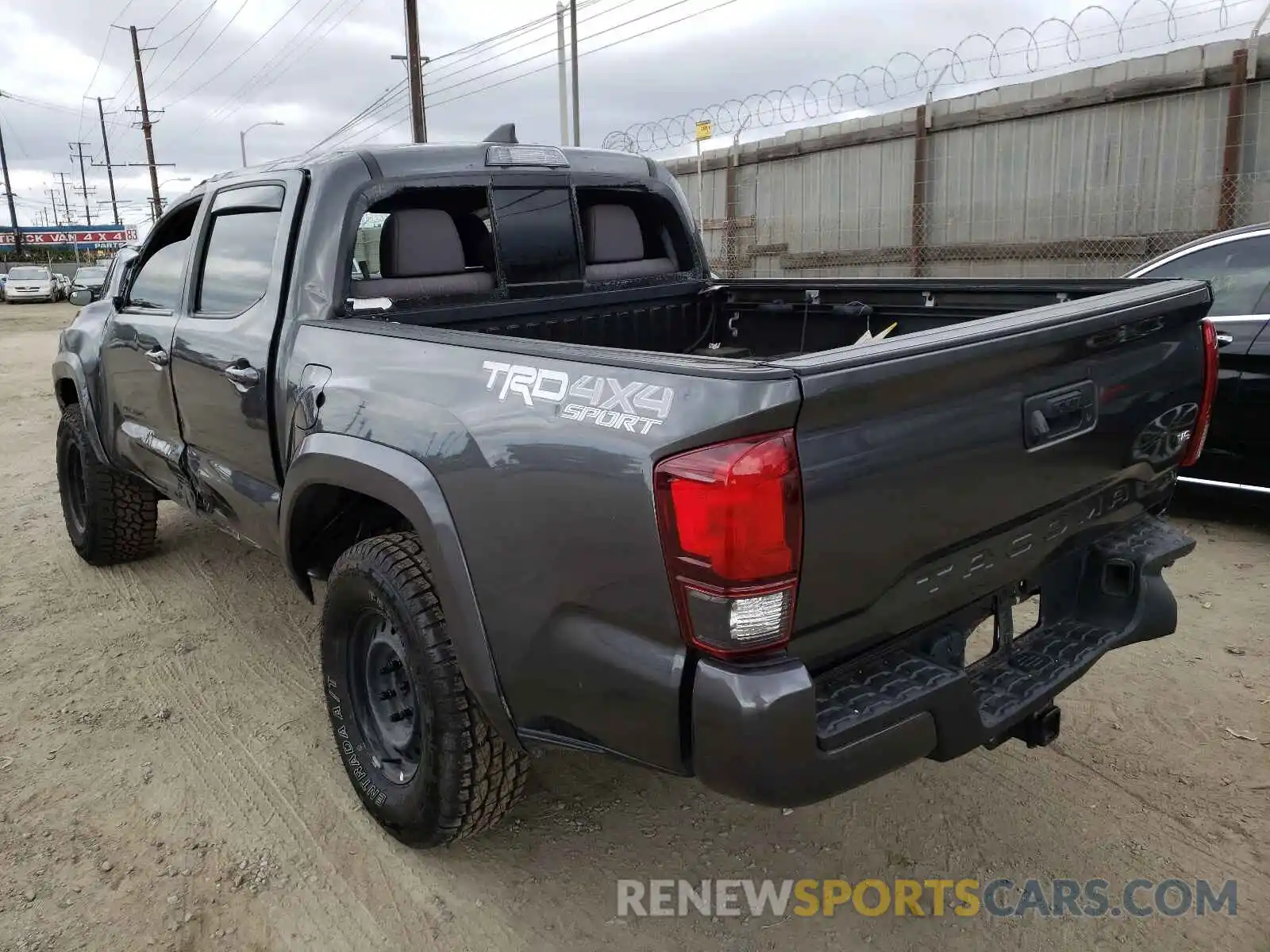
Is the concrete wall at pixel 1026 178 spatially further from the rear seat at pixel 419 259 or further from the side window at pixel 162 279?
the side window at pixel 162 279

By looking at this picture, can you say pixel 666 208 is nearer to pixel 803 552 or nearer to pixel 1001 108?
pixel 803 552

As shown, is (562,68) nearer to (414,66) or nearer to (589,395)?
(414,66)

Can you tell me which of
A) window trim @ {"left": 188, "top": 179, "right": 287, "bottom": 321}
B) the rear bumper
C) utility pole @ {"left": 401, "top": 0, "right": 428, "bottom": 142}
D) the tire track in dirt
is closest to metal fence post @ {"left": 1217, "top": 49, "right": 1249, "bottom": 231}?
the rear bumper

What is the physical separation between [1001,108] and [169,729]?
10.1 meters

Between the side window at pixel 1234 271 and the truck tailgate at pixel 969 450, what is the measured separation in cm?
281

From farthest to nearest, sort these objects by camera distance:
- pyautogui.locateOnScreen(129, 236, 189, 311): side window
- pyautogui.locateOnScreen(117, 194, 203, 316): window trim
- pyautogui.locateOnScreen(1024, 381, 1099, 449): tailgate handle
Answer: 1. pyautogui.locateOnScreen(129, 236, 189, 311): side window
2. pyautogui.locateOnScreen(117, 194, 203, 316): window trim
3. pyautogui.locateOnScreen(1024, 381, 1099, 449): tailgate handle

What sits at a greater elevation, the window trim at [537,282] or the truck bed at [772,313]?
the window trim at [537,282]

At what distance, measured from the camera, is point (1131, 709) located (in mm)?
3498

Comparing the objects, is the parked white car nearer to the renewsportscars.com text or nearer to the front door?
the front door

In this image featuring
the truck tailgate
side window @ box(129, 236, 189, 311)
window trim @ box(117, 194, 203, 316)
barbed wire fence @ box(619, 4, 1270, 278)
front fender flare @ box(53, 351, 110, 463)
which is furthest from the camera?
barbed wire fence @ box(619, 4, 1270, 278)

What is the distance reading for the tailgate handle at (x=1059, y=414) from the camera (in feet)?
7.47

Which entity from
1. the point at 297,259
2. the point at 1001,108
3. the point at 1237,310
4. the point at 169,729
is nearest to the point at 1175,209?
the point at 1001,108

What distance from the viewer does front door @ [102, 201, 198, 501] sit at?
160 inches

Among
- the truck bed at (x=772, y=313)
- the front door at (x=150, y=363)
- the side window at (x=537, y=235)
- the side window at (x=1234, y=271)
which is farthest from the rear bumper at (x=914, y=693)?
the front door at (x=150, y=363)
